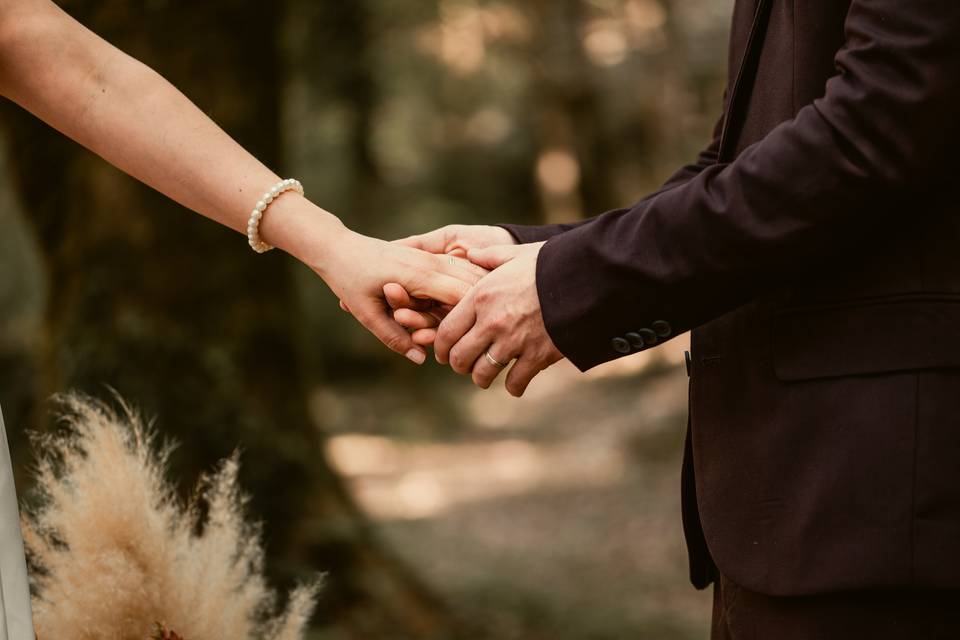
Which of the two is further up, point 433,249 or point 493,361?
point 433,249

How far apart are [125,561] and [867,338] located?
120 centimetres

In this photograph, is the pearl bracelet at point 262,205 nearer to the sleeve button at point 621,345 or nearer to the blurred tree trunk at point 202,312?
the sleeve button at point 621,345

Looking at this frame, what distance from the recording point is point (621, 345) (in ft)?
5.15

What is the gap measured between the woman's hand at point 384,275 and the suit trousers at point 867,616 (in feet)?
3.00

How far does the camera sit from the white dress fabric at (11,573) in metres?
1.28

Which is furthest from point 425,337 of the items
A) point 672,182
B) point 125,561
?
point 125,561

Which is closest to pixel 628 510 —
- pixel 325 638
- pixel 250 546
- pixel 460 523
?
pixel 460 523

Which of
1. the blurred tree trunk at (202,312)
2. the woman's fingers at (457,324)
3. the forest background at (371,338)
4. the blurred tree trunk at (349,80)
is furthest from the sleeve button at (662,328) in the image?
the blurred tree trunk at (349,80)

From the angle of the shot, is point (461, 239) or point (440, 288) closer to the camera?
point (440, 288)

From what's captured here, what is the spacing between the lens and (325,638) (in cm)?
374

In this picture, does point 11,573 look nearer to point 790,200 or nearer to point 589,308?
point 589,308

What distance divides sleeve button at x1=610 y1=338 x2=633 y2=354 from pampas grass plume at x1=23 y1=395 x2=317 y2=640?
26.9 inches

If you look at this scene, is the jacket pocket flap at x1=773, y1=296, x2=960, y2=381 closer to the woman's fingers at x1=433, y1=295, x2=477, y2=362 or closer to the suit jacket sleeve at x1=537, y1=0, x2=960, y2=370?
the suit jacket sleeve at x1=537, y1=0, x2=960, y2=370

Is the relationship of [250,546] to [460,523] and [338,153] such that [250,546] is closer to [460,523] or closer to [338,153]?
[460,523]
